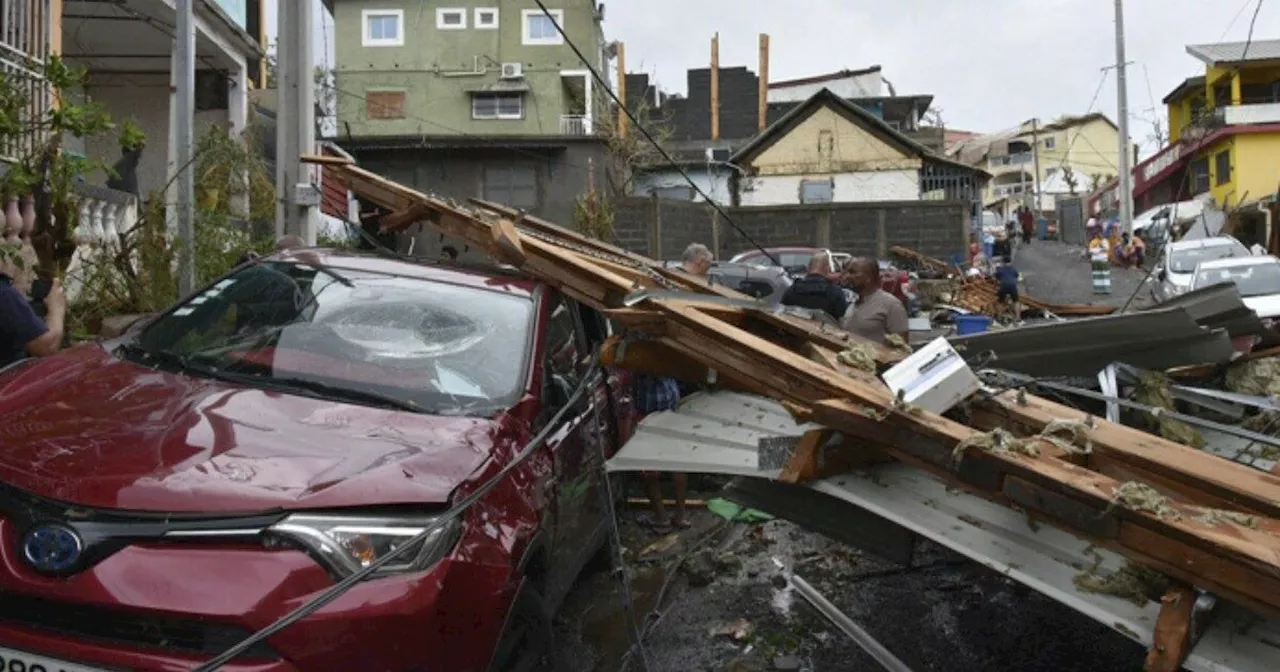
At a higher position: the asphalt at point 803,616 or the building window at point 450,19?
the building window at point 450,19

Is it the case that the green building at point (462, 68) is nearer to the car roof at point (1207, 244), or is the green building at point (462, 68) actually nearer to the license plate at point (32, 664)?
the car roof at point (1207, 244)

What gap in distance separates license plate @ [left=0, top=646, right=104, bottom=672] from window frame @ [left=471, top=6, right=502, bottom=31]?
115ft

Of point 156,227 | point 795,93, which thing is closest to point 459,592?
point 156,227

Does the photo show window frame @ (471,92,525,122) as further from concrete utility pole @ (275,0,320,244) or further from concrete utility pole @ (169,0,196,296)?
concrete utility pole @ (275,0,320,244)

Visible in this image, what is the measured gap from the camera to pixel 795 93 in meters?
57.5

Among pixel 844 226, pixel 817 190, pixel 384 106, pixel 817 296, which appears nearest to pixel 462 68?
pixel 384 106

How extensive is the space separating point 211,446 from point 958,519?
2.22 m

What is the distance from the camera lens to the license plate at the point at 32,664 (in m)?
2.38

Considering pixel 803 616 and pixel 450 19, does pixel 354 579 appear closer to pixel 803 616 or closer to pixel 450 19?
pixel 803 616

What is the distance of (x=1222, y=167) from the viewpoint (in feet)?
126

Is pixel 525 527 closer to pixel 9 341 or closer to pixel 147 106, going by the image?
pixel 9 341

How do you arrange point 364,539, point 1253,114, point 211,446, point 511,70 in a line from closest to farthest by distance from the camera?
point 364,539 < point 211,446 < point 511,70 < point 1253,114

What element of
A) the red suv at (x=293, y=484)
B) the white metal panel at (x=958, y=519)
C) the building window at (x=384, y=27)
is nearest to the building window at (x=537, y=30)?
the building window at (x=384, y=27)

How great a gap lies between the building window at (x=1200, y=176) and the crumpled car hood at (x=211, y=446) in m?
44.3
